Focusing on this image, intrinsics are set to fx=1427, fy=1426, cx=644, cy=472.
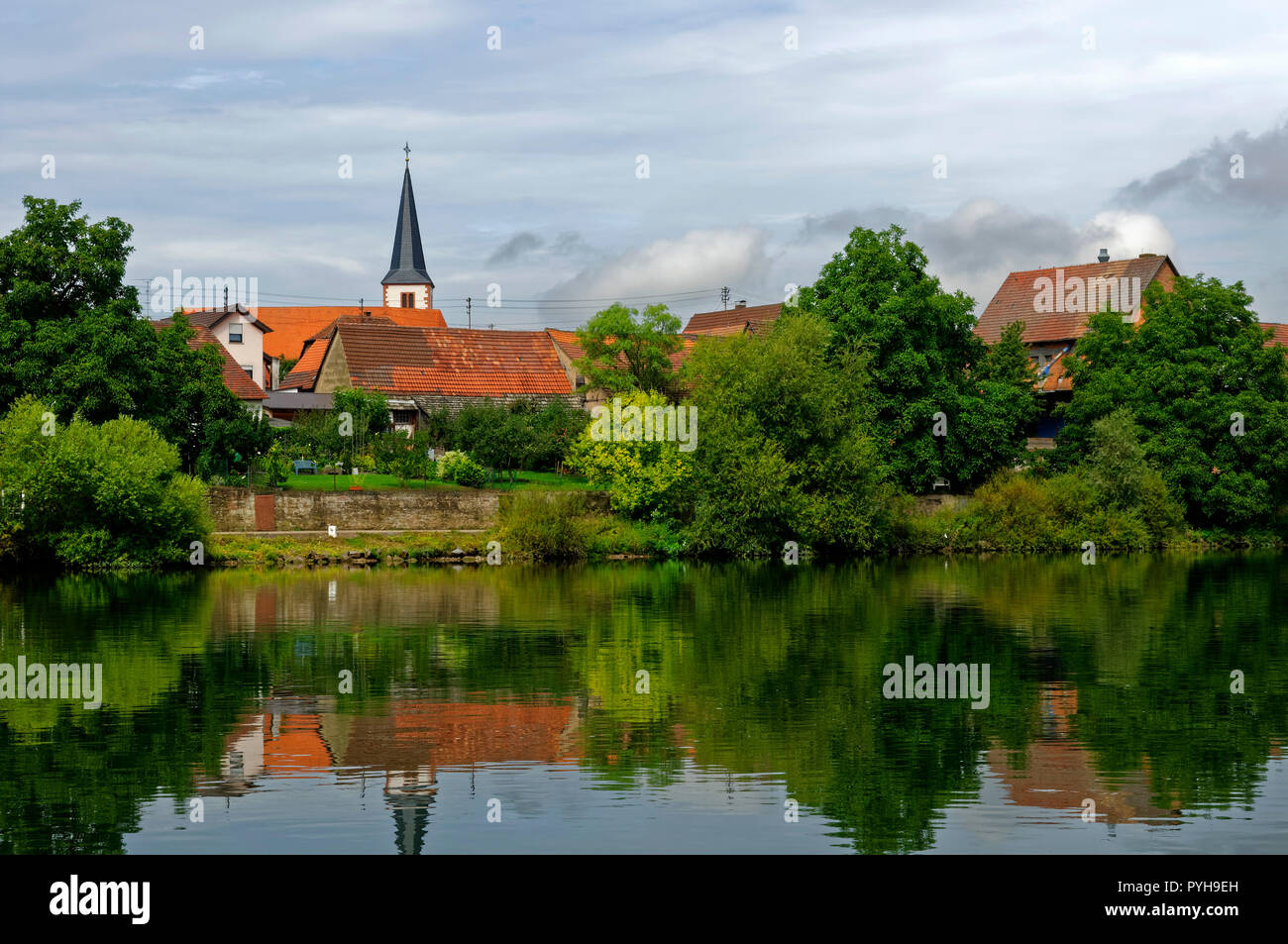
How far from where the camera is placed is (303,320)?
153m

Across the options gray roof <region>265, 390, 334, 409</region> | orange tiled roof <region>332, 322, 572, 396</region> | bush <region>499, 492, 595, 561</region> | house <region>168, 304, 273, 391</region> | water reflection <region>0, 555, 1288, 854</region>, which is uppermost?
house <region>168, 304, 273, 391</region>

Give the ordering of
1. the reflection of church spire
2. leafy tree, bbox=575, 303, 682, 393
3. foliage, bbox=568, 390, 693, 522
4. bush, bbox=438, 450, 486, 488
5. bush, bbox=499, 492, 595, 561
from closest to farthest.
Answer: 1. the reflection of church spire
2. bush, bbox=499, 492, 595, 561
3. foliage, bbox=568, 390, 693, 522
4. bush, bbox=438, 450, 486, 488
5. leafy tree, bbox=575, 303, 682, 393

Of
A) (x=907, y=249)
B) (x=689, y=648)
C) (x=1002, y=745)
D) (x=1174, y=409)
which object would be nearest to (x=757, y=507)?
(x=907, y=249)

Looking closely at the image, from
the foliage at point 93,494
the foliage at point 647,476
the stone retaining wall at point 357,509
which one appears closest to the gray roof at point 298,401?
the stone retaining wall at point 357,509

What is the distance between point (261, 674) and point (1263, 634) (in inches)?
762

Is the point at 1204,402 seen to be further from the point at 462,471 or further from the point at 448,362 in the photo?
the point at 448,362

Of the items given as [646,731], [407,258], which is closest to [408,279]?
[407,258]

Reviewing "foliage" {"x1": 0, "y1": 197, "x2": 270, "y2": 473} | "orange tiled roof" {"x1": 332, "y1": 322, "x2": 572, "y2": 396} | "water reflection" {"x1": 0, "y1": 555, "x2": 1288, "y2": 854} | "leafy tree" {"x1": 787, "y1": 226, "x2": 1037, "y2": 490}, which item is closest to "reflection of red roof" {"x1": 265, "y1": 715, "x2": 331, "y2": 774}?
"water reflection" {"x1": 0, "y1": 555, "x2": 1288, "y2": 854}

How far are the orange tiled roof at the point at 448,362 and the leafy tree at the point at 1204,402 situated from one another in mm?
31132

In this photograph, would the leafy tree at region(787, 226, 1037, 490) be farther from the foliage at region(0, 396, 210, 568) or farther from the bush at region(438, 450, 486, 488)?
the foliage at region(0, 396, 210, 568)

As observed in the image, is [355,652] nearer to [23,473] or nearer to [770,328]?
[23,473]

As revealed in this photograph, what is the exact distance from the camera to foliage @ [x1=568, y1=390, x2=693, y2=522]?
60.5m

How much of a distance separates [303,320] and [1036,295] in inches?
3474

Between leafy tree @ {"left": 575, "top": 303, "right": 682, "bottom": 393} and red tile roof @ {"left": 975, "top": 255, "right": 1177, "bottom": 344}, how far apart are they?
20240 mm
